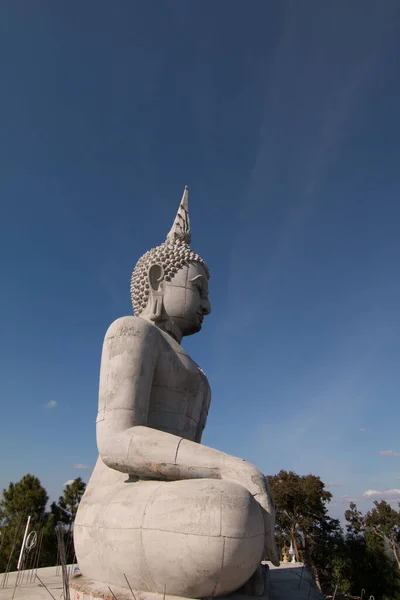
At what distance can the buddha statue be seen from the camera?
2654mm

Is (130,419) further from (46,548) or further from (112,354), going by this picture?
(46,548)

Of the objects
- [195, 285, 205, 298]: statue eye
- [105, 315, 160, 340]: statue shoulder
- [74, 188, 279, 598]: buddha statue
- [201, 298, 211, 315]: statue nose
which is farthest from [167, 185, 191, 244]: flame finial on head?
[105, 315, 160, 340]: statue shoulder

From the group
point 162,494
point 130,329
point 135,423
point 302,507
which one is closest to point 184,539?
point 162,494

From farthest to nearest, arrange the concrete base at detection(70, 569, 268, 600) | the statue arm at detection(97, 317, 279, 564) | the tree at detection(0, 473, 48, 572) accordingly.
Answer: the tree at detection(0, 473, 48, 572) < the statue arm at detection(97, 317, 279, 564) < the concrete base at detection(70, 569, 268, 600)

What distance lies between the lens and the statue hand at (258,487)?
3.00 metres

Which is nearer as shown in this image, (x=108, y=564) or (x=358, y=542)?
(x=108, y=564)

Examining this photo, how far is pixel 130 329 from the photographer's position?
4023mm

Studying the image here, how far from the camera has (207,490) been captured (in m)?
2.79

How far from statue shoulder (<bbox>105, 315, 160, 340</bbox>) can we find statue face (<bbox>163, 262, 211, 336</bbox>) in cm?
93

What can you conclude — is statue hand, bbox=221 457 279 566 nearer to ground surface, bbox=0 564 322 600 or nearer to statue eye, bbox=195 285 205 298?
ground surface, bbox=0 564 322 600

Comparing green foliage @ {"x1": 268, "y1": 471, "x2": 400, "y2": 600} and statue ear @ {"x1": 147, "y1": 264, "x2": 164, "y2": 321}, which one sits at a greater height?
statue ear @ {"x1": 147, "y1": 264, "x2": 164, "y2": 321}

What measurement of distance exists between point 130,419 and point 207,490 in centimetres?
113

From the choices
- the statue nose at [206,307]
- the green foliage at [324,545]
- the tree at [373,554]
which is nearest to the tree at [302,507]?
the green foliage at [324,545]

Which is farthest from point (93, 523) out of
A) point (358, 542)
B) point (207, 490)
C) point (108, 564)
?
point (358, 542)
